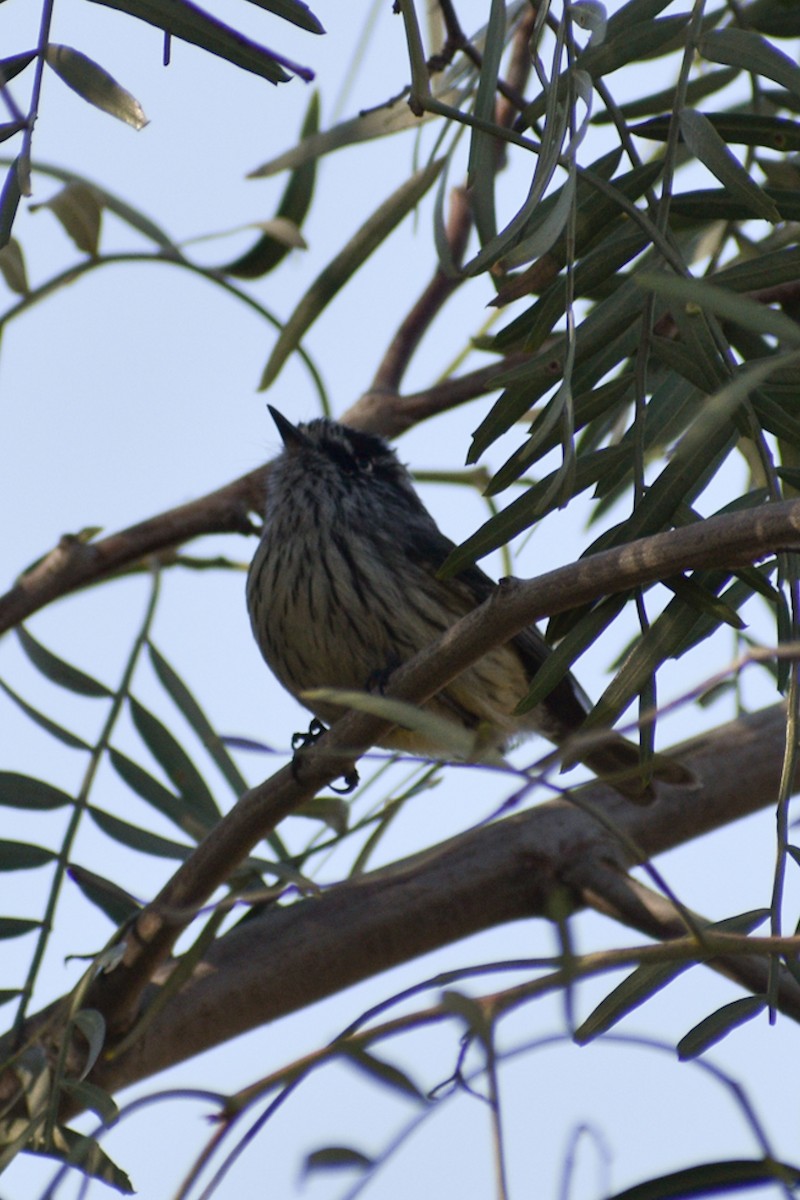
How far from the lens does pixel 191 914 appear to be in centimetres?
180

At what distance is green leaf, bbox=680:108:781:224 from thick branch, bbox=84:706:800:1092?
1.47 m

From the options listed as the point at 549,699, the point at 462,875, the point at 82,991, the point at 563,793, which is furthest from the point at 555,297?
the point at 549,699

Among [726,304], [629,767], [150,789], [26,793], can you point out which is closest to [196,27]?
[726,304]

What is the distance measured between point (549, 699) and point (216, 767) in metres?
0.95

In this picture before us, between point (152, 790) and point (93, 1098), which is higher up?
point (152, 790)

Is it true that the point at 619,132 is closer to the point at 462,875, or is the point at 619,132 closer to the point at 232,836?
the point at 232,836

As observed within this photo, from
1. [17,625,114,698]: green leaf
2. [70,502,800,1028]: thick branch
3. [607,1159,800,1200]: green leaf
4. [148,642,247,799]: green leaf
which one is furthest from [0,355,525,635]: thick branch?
[607,1159,800,1200]: green leaf

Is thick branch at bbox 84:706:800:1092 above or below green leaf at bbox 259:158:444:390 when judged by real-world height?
below

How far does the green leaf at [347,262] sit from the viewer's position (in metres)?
3.54

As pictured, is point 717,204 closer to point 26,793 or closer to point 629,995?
point 629,995

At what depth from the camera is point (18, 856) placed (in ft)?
11.0

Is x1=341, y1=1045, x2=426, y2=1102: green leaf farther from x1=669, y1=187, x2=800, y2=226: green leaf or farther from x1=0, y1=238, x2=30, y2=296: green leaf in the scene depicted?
x1=0, y1=238, x2=30, y2=296: green leaf

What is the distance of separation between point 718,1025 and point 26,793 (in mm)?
1812

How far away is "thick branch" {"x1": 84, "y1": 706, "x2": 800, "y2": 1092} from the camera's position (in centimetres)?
349
